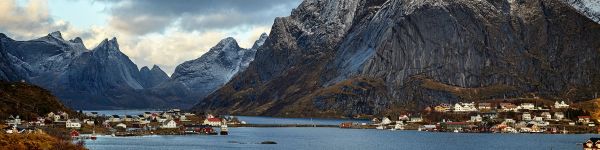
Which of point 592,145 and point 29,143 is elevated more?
point 29,143

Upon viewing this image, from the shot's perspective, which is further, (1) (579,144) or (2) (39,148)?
(1) (579,144)

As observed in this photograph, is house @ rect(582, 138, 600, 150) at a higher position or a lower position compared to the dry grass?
lower

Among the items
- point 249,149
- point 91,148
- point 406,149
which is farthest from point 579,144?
point 91,148

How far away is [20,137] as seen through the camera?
134 m

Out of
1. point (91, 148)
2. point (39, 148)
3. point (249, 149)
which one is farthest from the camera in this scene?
point (249, 149)

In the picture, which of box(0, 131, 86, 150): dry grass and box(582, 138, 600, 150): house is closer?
box(0, 131, 86, 150): dry grass

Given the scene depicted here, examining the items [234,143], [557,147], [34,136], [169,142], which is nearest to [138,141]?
[169,142]

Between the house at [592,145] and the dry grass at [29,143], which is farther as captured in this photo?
the house at [592,145]

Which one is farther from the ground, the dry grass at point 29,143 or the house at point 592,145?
the dry grass at point 29,143

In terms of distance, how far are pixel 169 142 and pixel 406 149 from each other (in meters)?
50.9

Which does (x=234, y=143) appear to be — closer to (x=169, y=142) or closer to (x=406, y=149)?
(x=169, y=142)

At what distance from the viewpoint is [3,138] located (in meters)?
130

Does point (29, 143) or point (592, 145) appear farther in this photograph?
point (592, 145)

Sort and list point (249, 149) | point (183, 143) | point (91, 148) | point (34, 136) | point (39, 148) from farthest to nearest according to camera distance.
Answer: point (183, 143)
point (249, 149)
point (91, 148)
point (34, 136)
point (39, 148)
